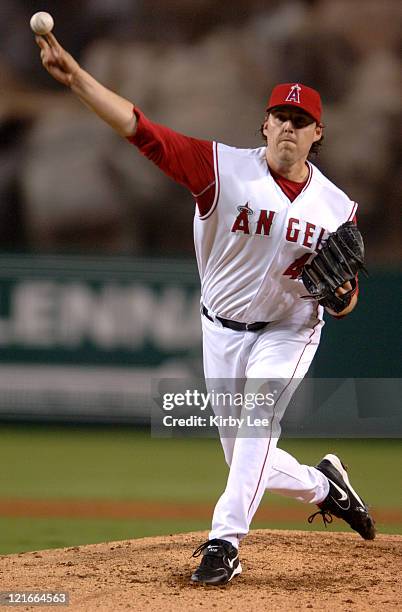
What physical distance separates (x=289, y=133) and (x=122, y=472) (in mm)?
3673

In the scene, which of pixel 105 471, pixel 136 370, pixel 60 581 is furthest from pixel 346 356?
pixel 60 581

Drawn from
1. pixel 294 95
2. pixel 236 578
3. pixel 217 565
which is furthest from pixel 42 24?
pixel 236 578

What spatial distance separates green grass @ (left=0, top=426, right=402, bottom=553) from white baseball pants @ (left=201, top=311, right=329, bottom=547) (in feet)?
4.02

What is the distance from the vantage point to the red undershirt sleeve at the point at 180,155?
138 inches

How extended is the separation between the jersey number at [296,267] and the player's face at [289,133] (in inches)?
14.8

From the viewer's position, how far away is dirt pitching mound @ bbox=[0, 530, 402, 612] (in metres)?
3.35

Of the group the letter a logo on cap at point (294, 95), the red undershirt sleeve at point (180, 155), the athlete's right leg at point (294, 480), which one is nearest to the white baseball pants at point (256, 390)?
the athlete's right leg at point (294, 480)

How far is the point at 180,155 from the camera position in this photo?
12.0 feet

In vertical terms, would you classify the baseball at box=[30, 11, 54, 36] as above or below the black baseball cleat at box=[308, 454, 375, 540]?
above

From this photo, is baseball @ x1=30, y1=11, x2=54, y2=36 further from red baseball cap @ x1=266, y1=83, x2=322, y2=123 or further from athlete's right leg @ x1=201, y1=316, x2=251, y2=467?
athlete's right leg @ x1=201, y1=316, x2=251, y2=467

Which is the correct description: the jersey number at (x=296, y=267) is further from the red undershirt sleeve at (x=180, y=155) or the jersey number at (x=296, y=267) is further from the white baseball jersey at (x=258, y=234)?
the red undershirt sleeve at (x=180, y=155)

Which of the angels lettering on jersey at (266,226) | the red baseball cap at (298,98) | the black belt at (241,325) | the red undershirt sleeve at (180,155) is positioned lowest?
the black belt at (241,325)

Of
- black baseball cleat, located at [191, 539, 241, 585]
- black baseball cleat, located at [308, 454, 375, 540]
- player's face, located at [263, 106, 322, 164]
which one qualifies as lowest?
black baseball cleat, located at [191, 539, 241, 585]

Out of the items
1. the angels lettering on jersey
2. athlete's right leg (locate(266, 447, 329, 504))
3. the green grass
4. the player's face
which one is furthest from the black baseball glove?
the green grass
